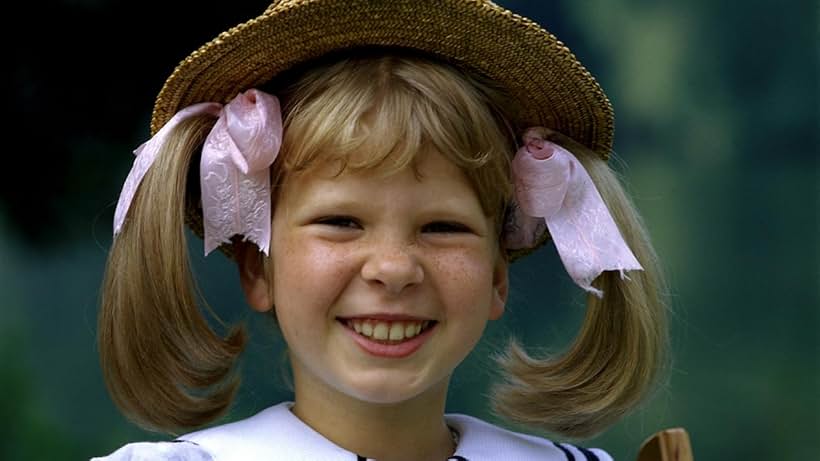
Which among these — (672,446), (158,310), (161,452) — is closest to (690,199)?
(672,446)

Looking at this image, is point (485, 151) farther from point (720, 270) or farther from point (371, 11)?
point (720, 270)

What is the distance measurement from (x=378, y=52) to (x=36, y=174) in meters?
1.29

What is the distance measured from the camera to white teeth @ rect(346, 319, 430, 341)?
6.37ft

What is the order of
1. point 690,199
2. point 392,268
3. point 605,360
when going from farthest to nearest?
point 690,199 → point 605,360 → point 392,268

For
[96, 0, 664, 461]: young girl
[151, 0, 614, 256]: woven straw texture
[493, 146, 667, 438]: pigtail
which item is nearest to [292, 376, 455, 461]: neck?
[96, 0, 664, 461]: young girl

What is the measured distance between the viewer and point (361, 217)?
1920 millimetres

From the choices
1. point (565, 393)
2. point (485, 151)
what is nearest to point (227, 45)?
point (485, 151)

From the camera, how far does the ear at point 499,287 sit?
7.01 ft

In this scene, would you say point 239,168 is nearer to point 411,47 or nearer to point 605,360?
point 411,47

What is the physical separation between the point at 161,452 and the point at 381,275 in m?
0.39

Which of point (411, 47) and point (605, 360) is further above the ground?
point (411, 47)

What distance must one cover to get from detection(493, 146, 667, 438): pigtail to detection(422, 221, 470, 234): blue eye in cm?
27

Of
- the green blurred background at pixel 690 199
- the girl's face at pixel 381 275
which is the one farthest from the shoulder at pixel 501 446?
the green blurred background at pixel 690 199

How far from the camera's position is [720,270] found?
10.3 ft
